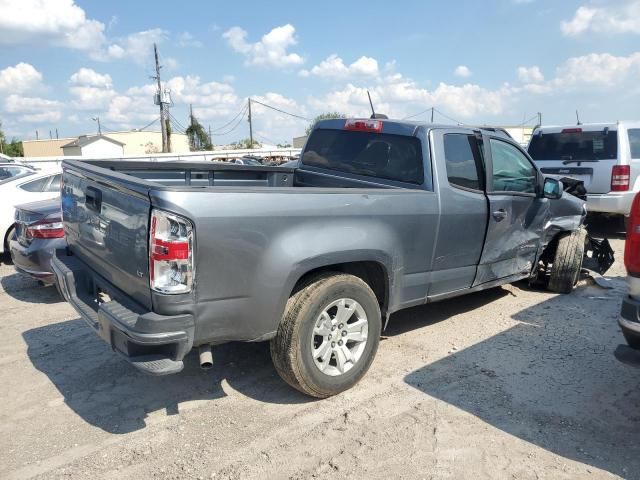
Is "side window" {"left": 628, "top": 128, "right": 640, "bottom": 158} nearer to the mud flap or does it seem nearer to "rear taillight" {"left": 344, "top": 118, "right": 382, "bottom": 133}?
the mud flap

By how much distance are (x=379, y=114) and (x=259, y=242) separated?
2632mm

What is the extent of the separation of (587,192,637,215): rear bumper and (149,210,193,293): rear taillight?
7811 mm

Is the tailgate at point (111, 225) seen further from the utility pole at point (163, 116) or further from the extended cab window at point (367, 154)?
the utility pole at point (163, 116)

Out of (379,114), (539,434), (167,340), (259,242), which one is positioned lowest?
(539,434)

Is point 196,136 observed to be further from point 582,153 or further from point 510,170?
point 510,170

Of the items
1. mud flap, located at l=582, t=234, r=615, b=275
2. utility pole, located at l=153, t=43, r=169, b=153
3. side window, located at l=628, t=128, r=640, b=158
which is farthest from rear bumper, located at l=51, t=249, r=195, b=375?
utility pole, located at l=153, t=43, r=169, b=153

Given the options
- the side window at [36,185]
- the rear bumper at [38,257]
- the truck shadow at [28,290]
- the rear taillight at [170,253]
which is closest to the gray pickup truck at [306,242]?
the rear taillight at [170,253]

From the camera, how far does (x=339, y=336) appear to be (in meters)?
3.55

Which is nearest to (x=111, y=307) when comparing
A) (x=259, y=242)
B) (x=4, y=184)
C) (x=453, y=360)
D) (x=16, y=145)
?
(x=259, y=242)

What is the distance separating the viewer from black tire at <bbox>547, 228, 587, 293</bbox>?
5.77 meters

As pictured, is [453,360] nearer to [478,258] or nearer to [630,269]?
[478,258]

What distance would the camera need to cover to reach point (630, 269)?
304cm

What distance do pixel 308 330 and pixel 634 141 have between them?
7843 mm

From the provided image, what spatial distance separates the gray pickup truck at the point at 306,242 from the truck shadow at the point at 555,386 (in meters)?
0.57
